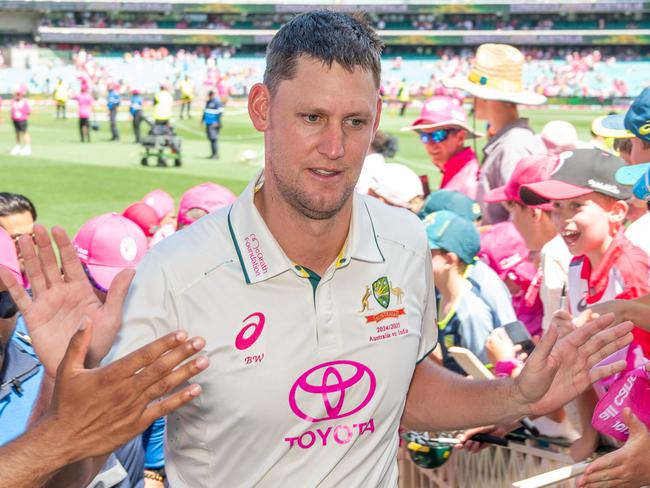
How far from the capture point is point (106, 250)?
4.21 meters

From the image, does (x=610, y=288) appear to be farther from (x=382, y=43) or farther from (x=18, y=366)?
(x=18, y=366)

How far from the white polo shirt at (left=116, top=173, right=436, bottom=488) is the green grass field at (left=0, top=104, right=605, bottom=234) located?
10.8m

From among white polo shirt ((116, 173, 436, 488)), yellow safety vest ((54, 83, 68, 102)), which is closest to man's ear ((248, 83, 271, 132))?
white polo shirt ((116, 173, 436, 488))

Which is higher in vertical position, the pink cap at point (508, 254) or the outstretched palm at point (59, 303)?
the outstretched palm at point (59, 303)

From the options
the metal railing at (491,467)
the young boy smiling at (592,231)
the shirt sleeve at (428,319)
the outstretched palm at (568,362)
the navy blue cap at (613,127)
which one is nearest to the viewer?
the outstretched palm at (568,362)

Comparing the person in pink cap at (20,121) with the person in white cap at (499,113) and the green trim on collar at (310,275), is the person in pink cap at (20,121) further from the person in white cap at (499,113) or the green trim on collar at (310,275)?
the green trim on collar at (310,275)

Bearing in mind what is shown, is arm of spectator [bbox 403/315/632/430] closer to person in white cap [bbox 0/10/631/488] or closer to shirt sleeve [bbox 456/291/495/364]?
person in white cap [bbox 0/10/631/488]

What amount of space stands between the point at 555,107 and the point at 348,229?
4800cm

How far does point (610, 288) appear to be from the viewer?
11.8ft

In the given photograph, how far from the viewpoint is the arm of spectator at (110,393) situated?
193 cm

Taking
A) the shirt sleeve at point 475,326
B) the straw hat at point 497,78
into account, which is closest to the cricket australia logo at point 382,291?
the shirt sleeve at point 475,326

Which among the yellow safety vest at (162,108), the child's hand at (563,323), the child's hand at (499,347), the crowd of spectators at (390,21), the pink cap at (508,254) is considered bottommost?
the crowd of spectators at (390,21)

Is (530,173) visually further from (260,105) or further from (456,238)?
(260,105)

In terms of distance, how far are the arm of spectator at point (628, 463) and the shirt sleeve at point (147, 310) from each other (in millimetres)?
1353
